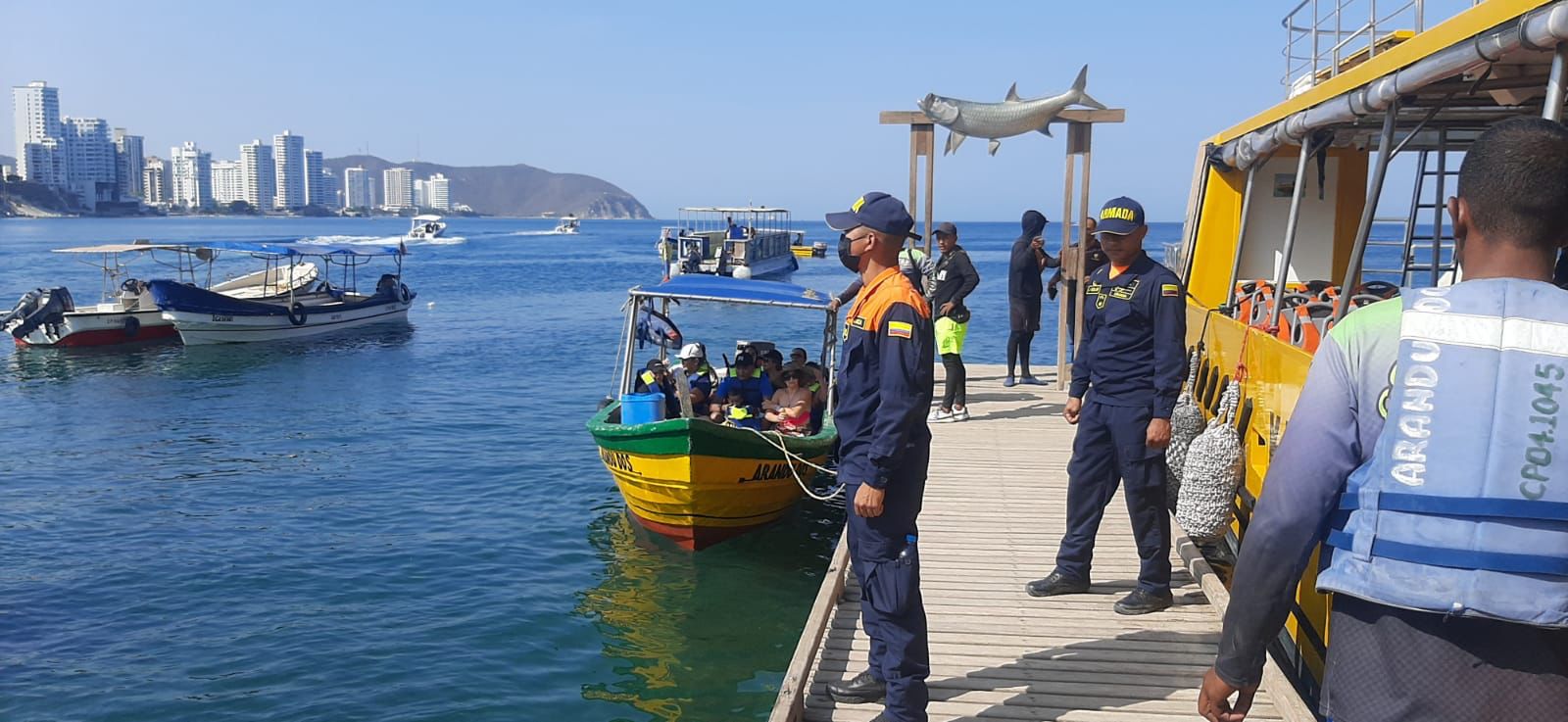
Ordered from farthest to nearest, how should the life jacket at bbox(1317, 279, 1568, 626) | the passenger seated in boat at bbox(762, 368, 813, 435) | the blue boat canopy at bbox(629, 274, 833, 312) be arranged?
1. the blue boat canopy at bbox(629, 274, 833, 312)
2. the passenger seated in boat at bbox(762, 368, 813, 435)
3. the life jacket at bbox(1317, 279, 1568, 626)

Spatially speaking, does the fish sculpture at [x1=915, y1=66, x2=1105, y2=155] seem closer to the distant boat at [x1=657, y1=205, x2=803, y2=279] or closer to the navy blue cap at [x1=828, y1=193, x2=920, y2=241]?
the navy blue cap at [x1=828, y1=193, x2=920, y2=241]

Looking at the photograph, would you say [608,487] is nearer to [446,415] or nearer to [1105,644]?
[446,415]

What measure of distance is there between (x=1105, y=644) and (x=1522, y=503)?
3555mm

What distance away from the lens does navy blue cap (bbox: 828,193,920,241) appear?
4598 millimetres

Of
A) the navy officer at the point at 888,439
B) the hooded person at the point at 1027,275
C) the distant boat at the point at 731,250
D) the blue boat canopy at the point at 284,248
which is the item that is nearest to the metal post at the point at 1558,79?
the navy officer at the point at 888,439

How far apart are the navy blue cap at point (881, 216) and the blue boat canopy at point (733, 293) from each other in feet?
18.9

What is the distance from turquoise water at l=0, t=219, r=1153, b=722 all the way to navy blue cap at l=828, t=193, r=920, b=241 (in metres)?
4.06

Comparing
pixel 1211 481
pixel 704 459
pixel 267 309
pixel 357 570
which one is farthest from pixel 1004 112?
pixel 267 309

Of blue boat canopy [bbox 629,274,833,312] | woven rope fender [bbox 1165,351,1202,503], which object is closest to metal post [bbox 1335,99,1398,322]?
woven rope fender [bbox 1165,351,1202,503]

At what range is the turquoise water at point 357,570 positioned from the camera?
8156mm

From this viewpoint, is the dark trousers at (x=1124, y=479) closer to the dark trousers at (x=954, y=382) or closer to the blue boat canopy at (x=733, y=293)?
the blue boat canopy at (x=733, y=293)

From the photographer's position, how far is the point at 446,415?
19.7 m

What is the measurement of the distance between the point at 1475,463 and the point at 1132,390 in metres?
3.47

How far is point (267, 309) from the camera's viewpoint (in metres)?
29.2
